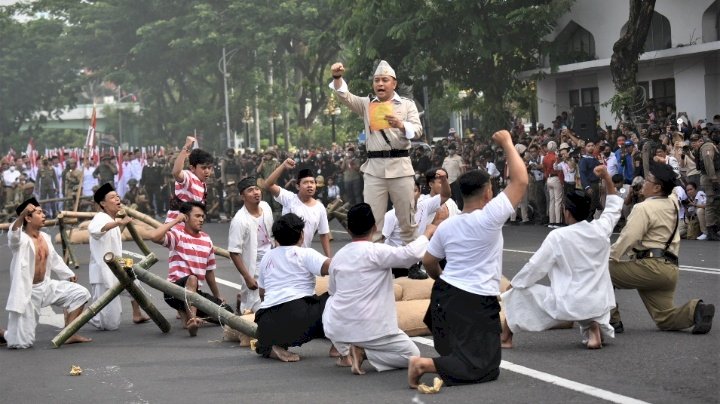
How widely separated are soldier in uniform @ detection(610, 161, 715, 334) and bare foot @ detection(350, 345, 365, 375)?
97.5 inches

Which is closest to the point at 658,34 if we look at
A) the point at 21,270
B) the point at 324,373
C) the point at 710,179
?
the point at 710,179

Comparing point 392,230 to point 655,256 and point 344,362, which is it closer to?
point 655,256

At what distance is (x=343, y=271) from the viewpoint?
985 centimetres

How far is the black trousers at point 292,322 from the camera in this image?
10.8 metres

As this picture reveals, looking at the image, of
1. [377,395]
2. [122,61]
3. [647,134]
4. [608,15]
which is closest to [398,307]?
[377,395]

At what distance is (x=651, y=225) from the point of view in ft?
37.3

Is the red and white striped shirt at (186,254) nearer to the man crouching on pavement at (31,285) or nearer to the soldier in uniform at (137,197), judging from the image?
the man crouching on pavement at (31,285)

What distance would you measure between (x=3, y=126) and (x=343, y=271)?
222 feet

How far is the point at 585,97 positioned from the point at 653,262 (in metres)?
26.8

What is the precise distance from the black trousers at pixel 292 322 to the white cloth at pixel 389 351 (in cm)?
81

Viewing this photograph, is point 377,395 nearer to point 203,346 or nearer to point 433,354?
point 433,354

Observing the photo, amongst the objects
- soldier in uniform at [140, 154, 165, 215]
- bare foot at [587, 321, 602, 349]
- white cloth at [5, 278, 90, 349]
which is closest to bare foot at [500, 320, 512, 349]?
bare foot at [587, 321, 602, 349]

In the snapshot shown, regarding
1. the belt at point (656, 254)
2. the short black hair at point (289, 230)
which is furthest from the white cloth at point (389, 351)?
the belt at point (656, 254)

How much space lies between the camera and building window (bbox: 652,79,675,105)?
33.8 metres
